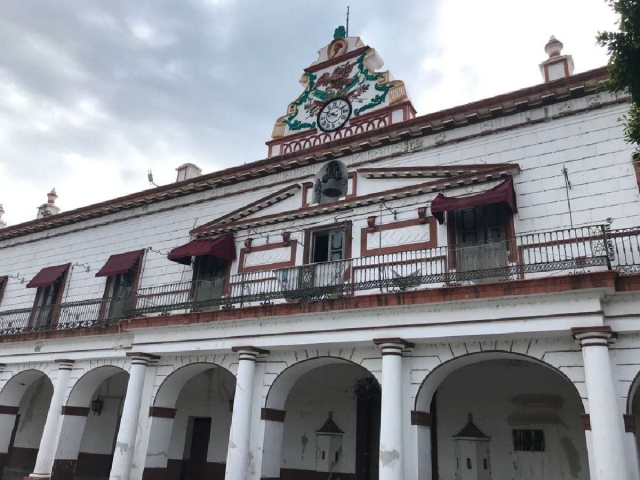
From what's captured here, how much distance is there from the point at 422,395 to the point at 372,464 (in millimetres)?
3594

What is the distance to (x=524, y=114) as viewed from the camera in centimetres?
1131

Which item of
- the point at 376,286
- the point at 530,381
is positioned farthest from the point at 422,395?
the point at 530,381

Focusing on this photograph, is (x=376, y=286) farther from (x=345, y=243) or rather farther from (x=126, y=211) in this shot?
(x=126, y=211)

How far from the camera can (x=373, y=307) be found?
9.98 m

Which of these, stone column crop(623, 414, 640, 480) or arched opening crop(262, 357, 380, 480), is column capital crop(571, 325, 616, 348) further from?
arched opening crop(262, 357, 380, 480)

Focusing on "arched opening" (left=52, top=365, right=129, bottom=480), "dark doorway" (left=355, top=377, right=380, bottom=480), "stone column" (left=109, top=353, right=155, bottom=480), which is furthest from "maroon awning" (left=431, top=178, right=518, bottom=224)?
"arched opening" (left=52, top=365, right=129, bottom=480)

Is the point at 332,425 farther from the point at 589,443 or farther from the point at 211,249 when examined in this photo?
the point at 589,443

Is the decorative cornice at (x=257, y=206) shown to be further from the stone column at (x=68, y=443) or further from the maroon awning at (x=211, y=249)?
the stone column at (x=68, y=443)

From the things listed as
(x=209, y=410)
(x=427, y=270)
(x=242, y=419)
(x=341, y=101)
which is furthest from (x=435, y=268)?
(x=209, y=410)

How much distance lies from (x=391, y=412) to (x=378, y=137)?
6.33 metres

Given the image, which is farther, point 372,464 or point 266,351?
point 372,464

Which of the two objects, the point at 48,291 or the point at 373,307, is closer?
the point at 373,307

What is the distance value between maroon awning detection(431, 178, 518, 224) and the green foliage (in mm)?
3168

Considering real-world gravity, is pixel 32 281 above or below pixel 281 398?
above
